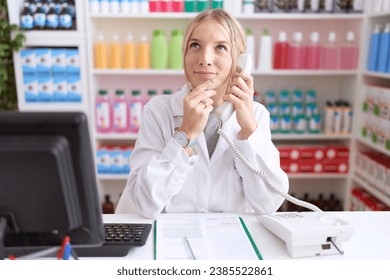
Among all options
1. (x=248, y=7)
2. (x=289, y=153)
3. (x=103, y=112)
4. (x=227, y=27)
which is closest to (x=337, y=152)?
(x=289, y=153)

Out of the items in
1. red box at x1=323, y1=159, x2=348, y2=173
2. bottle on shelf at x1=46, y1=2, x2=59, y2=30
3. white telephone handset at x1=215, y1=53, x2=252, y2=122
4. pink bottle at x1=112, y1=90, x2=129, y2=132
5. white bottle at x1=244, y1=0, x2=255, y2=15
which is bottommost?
red box at x1=323, y1=159, x2=348, y2=173

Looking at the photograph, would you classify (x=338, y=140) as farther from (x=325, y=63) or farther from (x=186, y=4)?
(x=186, y=4)

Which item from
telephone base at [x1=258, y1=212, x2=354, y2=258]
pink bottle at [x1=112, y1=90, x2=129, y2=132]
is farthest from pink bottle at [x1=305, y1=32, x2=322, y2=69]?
telephone base at [x1=258, y1=212, x2=354, y2=258]

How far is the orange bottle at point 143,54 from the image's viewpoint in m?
2.87

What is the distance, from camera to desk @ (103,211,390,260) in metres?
1.00

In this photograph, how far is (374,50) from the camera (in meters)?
2.71

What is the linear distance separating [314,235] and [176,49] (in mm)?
2125

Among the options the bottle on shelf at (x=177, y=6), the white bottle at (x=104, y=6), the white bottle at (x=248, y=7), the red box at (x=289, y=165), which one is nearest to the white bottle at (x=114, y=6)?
the white bottle at (x=104, y=6)

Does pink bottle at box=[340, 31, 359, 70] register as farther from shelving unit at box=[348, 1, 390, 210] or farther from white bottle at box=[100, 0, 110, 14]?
white bottle at box=[100, 0, 110, 14]

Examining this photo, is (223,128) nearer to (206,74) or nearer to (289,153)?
(206,74)

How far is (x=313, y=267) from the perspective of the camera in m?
0.92

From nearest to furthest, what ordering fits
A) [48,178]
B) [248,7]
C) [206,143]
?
[48,178], [206,143], [248,7]

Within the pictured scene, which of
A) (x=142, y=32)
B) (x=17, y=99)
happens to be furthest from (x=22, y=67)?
(x=142, y=32)

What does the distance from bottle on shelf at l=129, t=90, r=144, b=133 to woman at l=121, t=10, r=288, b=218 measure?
4.81 ft
